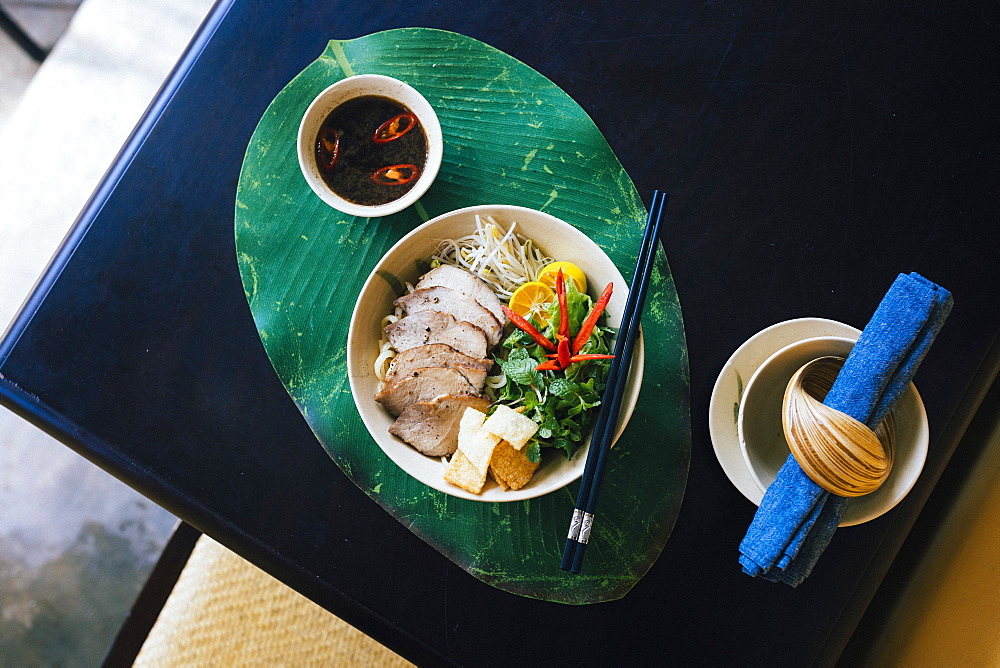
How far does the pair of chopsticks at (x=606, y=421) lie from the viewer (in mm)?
1144

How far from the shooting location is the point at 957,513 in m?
1.40

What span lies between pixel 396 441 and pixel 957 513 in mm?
1188

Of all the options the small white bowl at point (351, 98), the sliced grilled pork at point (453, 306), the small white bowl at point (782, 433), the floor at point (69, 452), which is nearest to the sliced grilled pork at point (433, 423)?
the sliced grilled pork at point (453, 306)

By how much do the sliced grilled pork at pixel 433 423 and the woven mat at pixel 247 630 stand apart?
681mm

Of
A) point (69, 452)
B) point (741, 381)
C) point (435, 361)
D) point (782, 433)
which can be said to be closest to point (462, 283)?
point (435, 361)

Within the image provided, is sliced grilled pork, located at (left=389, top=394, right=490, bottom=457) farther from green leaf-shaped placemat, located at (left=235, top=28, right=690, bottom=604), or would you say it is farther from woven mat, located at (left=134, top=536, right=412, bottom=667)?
woven mat, located at (left=134, top=536, right=412, bottom=667)

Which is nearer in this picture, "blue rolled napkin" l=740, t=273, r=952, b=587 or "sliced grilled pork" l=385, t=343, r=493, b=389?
"blue rolled napkin" l=740, t=273, r=952, b=587

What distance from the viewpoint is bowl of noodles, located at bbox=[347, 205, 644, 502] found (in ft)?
3.86

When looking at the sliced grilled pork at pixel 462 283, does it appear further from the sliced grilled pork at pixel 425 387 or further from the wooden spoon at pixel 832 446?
the wooden spoon at pixel 832 446

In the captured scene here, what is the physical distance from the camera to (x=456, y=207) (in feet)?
4.53

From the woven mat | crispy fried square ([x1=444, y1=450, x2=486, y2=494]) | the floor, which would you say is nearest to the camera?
crispy fried square ([x1=444, y1=450, x2=486, y2=494])

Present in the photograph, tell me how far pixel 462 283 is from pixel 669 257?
44cm

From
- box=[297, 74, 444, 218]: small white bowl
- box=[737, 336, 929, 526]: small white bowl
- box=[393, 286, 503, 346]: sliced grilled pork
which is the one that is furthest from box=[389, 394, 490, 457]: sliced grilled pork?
box=[737, 336, 929, 526]: small white bowl

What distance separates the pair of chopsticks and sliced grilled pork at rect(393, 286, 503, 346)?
0.78 ft
